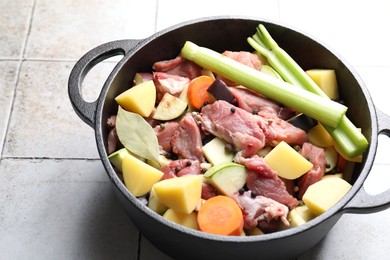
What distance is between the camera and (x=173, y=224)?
4.01 ft

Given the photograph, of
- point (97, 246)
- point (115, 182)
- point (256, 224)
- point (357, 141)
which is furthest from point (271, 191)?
point (97, 246)

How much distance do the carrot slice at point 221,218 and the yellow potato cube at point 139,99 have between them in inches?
12.5

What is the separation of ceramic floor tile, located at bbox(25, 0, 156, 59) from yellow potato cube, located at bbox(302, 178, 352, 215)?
3.19 ft

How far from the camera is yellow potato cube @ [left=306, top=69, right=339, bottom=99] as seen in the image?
1.55 meters

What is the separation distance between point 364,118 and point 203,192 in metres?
0.46

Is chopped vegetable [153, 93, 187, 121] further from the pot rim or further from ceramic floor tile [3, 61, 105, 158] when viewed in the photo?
ceramic floor tile [3, 61, 105, 158]

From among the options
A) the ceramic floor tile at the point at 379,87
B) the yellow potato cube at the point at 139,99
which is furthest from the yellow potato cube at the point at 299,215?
the ceramic floor tile at the point at 379,87

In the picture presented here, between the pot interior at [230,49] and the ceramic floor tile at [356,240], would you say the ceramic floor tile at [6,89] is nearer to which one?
the pot interior at [230,49]

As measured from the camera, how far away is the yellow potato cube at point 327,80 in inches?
60.9

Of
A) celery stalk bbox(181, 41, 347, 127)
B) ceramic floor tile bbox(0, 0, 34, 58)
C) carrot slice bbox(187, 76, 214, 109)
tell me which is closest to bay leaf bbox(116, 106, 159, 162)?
carrot slice bbox(187, 76, 214, 109)

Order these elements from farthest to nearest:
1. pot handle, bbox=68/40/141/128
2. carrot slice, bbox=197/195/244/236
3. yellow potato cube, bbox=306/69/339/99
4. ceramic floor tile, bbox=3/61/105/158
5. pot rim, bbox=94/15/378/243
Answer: ceramic floor tile, bbox=3/61/105/158, yellow potato cube, bbox=306/69/339/99, pot handle, bbox=68/40/141/128, carrot slice, bbox=197/195/244/236, pot rim, bbox=94/15/378/243

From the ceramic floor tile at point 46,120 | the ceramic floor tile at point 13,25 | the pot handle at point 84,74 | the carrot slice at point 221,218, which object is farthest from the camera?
the ceramic floor tile at point 13,25

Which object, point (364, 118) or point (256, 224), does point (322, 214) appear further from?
point (364, 118)

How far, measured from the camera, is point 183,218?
4.40 feet
